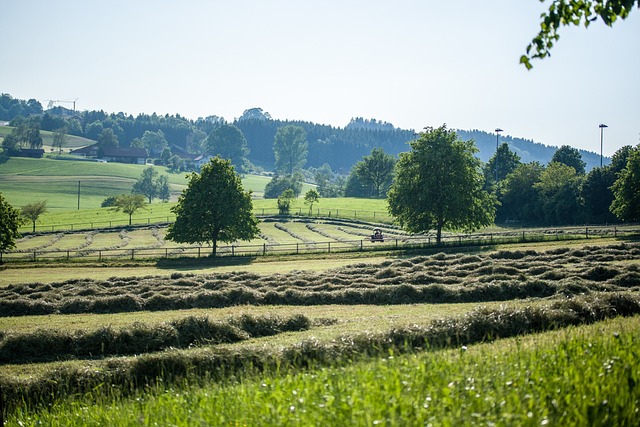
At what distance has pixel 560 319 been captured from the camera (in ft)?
53.4

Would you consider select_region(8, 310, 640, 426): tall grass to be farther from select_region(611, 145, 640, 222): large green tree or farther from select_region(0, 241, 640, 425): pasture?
select_region(611, 145, 640, 222): large green tree

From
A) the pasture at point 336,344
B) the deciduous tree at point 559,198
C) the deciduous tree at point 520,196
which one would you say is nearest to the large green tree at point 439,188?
the pasture at point 336,344

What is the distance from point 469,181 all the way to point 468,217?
3.79 meters

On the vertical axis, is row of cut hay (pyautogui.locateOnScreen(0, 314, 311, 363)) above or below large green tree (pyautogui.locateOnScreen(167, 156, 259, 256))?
below

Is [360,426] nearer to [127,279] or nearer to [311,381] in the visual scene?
[311,381]

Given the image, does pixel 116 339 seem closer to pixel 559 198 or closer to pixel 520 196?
pixel 559 198

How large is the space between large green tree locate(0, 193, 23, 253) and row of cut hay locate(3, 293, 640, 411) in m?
50.7

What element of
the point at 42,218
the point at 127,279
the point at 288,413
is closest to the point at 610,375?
the point at 288,413

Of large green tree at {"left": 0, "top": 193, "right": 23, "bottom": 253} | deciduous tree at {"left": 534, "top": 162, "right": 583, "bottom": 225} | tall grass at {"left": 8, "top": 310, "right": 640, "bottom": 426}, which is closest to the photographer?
tall grass at {"left": 8, "top": 310, "right": 640, "bottom": 426}

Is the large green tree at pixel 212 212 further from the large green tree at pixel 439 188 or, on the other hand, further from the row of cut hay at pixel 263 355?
the row of cut hay at pixel 263 355

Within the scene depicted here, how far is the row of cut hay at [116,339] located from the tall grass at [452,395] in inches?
361

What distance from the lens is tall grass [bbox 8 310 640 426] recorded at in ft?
21.3

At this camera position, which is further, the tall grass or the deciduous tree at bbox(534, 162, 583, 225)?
the deciduous tree at bbox(534, 162, 583, 225)

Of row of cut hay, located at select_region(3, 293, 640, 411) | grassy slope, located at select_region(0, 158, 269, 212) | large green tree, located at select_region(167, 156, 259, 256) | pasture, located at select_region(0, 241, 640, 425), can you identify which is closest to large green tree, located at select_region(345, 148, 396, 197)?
grassy slope, located at select_region(0, 158, 269, 212)
